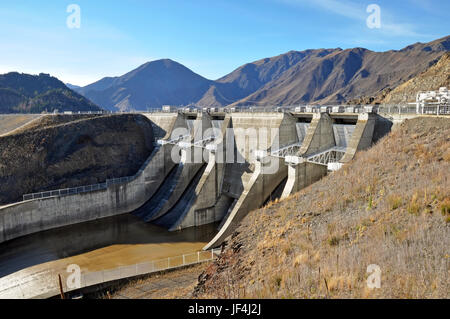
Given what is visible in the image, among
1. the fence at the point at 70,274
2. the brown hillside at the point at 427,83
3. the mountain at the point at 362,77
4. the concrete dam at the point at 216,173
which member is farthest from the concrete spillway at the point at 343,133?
the mountain at the point at 362,77

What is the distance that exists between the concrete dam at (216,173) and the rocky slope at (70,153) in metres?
2.73

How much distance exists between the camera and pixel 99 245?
28250 millimetres

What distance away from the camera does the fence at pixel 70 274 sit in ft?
59.1

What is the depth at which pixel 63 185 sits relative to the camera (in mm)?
33625

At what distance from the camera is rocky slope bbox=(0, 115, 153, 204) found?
33.0 m

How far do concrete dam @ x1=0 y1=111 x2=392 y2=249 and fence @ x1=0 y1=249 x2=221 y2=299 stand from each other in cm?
526

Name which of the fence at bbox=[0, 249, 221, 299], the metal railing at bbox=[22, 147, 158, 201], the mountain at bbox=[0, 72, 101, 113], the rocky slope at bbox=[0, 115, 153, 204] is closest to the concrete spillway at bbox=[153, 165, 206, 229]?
the metal railing at bbox=[22, 147, 158, 201]

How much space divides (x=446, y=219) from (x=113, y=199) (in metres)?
32.0

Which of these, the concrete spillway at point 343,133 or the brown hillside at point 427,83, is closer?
the concrete spillway at point 343,133

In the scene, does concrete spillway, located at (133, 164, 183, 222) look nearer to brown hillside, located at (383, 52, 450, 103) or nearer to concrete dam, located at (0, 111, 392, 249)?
concrete dam, located at (0, 111, 392, 249)

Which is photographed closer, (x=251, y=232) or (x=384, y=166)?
(x=251, y=232)

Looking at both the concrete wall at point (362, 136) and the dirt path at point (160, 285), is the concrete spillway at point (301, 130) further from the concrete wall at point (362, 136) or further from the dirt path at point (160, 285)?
the dirt path at point (160, 285)
